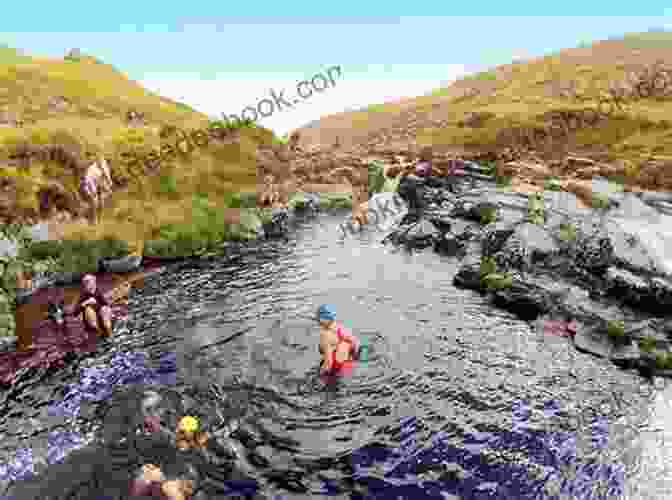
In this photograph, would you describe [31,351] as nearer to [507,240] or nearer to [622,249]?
[507,240]

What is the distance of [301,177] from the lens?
5831cm

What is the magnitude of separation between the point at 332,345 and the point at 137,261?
16671 mm

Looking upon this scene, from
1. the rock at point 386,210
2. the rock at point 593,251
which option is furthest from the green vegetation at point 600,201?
the rock at point 386,210

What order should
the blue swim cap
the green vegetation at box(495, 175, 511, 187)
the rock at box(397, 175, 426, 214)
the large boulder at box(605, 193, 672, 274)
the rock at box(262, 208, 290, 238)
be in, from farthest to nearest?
the green vegetation at box(495, 175, 511, 187)
the rock at box(397, 175, 426, 214)
the rock at box(262, 208, 290, 238)
the large boulder at box(605, 193, 672, 274)
the blue swim cap

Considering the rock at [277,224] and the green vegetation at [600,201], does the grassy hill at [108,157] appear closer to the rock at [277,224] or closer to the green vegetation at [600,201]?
the rock at [277,224]

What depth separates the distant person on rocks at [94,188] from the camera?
1265 inches

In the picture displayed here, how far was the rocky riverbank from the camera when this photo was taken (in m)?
18.6

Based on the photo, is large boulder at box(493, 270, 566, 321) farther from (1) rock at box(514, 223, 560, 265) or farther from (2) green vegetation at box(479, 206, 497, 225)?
(2) green vegetation at box(479, 206, 497, 225)

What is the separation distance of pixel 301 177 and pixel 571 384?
46143 millimetres

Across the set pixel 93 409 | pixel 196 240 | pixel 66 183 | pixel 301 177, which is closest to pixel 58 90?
pixel 301 177

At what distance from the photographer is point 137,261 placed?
27734 millimetres

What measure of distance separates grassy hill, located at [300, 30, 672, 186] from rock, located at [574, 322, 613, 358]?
39.2 m

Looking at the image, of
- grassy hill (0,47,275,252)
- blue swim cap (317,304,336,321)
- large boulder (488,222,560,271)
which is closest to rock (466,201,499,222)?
large boulder (488,222,560,271)

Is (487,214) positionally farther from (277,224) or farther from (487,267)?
(277,224)
